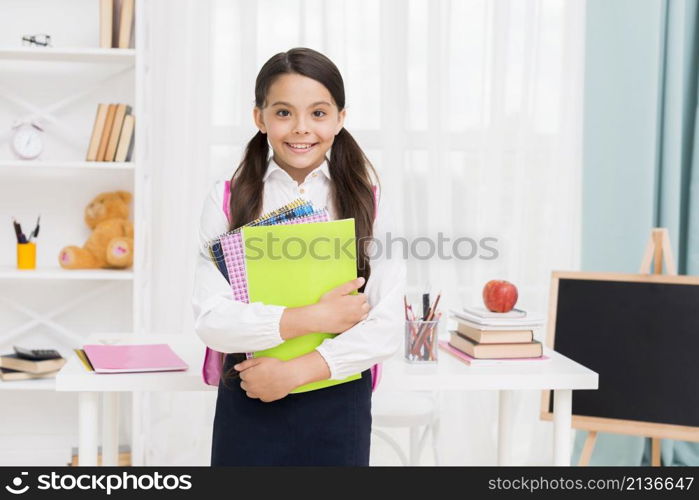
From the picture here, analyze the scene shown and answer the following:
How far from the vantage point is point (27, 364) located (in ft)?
8.05

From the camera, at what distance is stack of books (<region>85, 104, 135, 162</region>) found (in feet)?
8.06

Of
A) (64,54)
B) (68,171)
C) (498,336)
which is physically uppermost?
(64,54)

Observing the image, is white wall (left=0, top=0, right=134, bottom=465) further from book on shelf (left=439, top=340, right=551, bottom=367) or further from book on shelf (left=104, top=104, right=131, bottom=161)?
book on shelf (left=439, top=340, right=551, bottom=367)

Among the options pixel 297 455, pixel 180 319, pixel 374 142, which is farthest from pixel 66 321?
pixel 297 455

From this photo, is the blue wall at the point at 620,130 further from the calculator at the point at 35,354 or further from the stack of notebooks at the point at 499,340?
the calculator at the point at 35,354

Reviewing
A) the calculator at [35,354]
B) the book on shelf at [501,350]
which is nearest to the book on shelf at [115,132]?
the calculator at [35,354]

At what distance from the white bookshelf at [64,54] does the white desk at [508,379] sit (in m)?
1.42

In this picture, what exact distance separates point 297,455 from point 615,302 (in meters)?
1.21

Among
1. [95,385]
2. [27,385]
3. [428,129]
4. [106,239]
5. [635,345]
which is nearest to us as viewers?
[95,385]

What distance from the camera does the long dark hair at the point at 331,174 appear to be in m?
1.33

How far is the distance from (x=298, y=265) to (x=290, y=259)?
0.06 feet

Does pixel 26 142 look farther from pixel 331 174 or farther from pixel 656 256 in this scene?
pixel 656 256

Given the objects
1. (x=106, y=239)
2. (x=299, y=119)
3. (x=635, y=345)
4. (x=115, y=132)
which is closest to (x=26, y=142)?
(x=115, y=132)

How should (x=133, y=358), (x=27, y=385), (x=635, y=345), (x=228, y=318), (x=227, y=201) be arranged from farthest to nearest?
(x=27, y=385)
(x=635, y=345)
(x=133, y=358)
(x=227, y=201)
(x=228, y=318)
